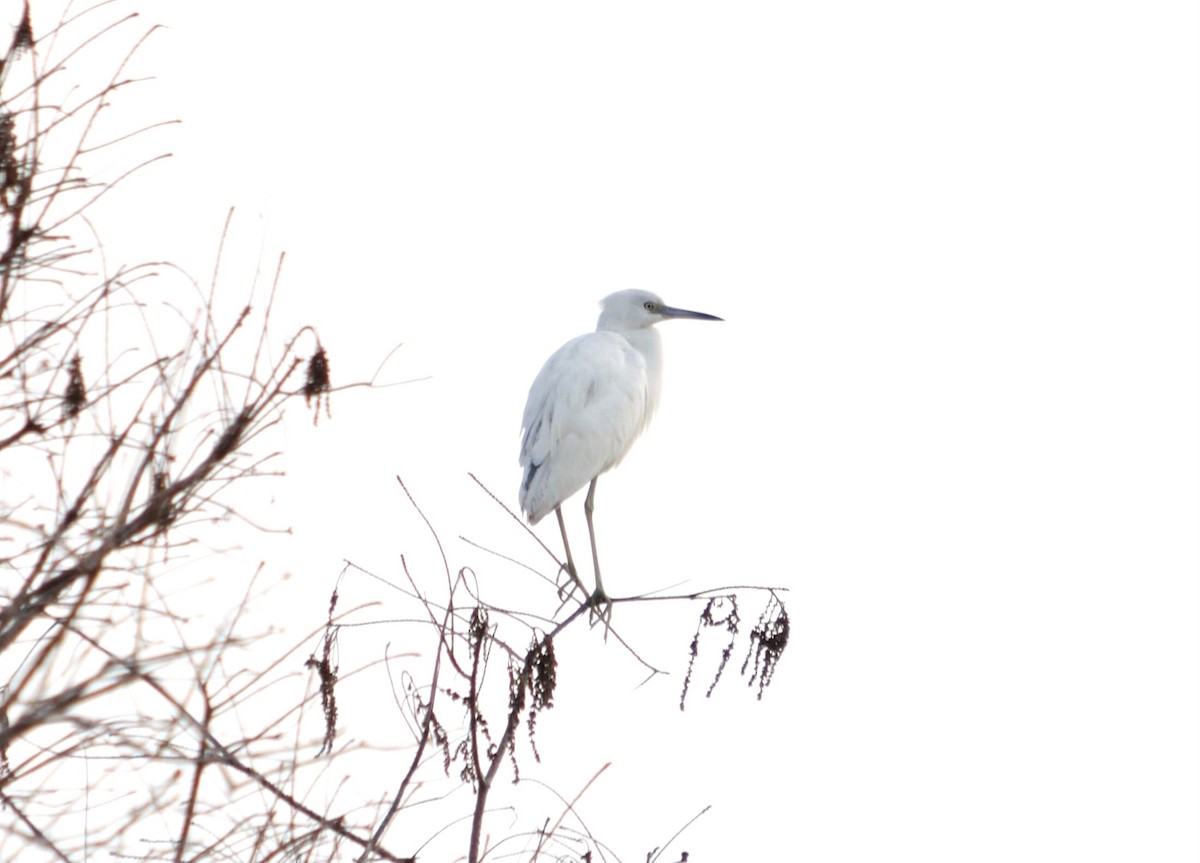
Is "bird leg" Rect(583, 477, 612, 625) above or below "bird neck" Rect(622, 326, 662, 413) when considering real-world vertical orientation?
below

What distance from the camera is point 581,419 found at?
334 inches

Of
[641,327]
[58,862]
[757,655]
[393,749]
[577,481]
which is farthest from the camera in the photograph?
[641,327]

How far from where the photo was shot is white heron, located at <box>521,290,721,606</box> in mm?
8359

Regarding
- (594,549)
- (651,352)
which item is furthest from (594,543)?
(651,352)

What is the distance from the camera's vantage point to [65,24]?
9.91 feet

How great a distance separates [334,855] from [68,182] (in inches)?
52.3

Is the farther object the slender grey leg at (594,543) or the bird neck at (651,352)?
the bird neck at (651,352)

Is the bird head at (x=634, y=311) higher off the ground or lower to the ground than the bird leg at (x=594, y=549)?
higher

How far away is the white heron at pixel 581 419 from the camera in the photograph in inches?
329

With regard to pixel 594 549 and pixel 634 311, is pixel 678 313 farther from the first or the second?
pixel 594 549

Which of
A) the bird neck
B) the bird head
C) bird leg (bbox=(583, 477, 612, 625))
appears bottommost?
bird leg (bbox=(583, 477, 612, 625))

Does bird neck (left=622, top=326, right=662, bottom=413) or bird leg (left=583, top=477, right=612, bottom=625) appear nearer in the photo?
bird leg (left=583, top=477, right=612, bottom=625)

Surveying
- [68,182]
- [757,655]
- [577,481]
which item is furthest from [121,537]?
[577,481]

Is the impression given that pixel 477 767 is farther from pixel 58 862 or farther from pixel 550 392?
pixel 550 392
